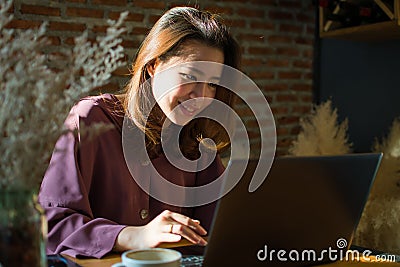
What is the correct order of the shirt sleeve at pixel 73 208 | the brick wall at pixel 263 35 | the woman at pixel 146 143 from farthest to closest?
the brick wall at pixel 263 35 → the woman at pixel 146 143 → the shirt sleeve at pixel 73 208

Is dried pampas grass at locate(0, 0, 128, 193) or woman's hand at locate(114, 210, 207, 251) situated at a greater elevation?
dried pampas grass at locate(0, 0, 128, 193)

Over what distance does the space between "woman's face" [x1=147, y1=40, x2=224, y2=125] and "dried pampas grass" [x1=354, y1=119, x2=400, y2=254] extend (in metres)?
1.09

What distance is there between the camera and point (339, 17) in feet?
9.45

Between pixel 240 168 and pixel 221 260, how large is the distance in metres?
0.20

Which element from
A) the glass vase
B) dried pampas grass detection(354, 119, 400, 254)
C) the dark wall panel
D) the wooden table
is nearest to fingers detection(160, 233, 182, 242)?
the wooden table

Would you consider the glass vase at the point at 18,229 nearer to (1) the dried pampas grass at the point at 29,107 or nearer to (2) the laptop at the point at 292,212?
(1) the dried pampas grass at the point at 29,107

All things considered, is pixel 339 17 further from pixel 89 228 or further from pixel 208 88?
pixel 89 228

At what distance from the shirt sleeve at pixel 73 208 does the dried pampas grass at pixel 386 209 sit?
133 cm

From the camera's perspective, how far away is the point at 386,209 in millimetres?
2334

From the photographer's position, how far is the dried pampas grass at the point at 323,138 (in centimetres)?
282

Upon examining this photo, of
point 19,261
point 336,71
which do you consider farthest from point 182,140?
point 336,71

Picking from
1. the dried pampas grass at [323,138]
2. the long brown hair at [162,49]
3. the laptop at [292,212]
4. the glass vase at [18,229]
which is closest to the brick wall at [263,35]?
the dried pampas grass at [323,138]

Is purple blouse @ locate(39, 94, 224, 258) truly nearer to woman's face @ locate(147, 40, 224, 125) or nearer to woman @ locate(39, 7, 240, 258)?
woman @ locate(39, 7, 240, 258)

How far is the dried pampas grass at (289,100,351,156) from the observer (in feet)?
9.24
